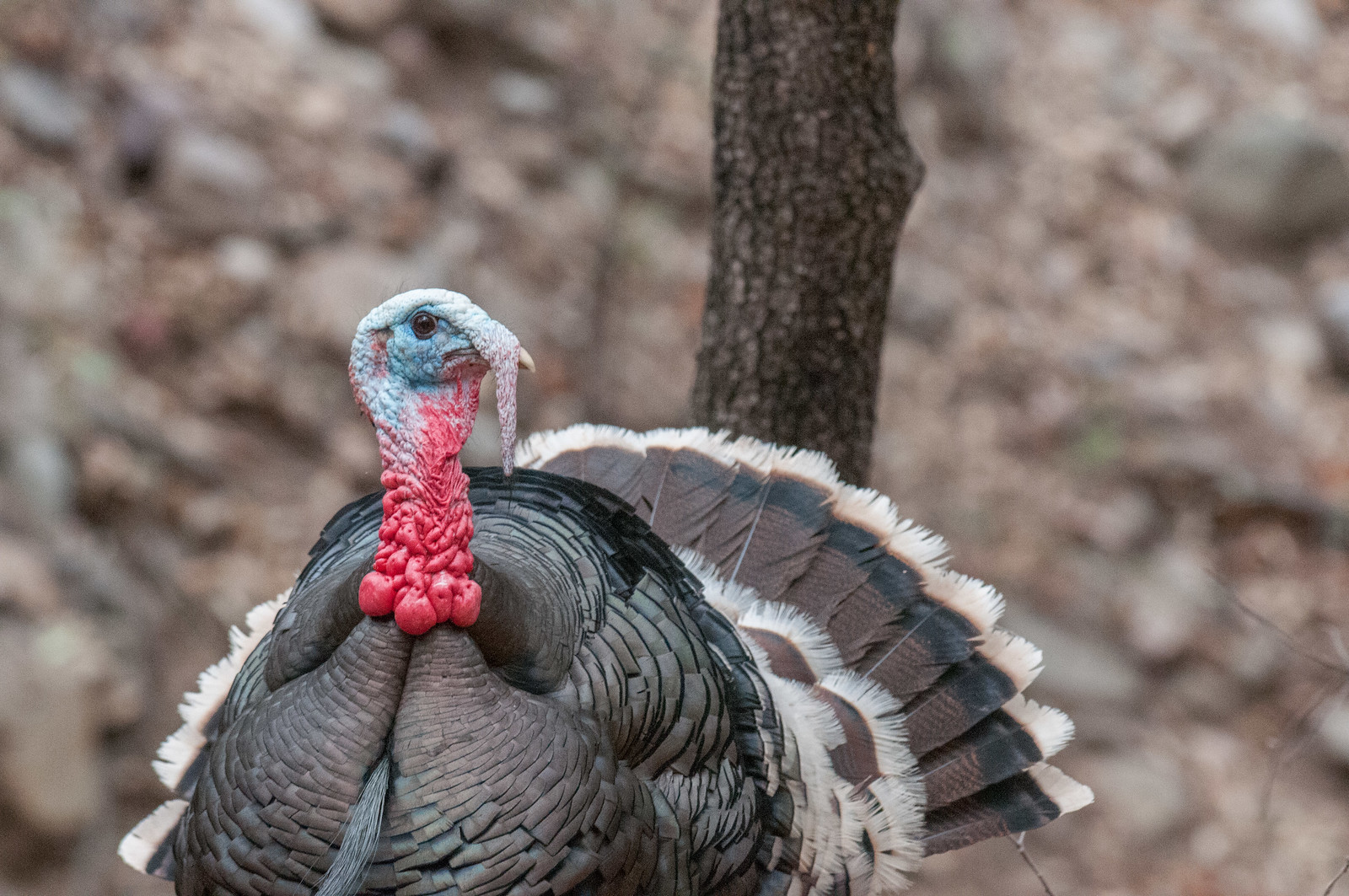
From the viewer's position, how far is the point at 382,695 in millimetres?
1910

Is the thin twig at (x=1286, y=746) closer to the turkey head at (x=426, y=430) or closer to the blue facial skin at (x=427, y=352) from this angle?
the turkey head at (x=426, y=430)

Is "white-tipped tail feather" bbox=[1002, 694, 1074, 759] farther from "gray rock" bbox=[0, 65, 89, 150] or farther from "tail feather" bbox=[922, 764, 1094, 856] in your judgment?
"gray rock" bbox=[0, 65, 89, 150]

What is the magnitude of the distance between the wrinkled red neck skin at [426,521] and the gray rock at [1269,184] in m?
5.45

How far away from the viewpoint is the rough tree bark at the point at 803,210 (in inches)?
102

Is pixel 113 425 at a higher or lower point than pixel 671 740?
higher

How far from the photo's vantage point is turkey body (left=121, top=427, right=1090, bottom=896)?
187 cm

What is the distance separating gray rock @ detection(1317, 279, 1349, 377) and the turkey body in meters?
4.34

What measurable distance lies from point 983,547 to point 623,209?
7.76 feet

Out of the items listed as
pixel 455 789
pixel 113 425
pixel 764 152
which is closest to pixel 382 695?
pixel 455 789

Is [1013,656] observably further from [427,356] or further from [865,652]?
[427,356]

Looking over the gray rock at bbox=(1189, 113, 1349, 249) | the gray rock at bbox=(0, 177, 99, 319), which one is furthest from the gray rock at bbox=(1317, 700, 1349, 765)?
the gray rock at bbox=(0, 177, 99, 319)

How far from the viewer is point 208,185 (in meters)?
4.82

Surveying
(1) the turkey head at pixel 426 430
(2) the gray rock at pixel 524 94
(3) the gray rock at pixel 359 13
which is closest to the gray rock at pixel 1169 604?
(2) the gray rock at pixel 524 94

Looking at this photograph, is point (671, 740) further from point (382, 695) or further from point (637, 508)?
point (637, 508)
